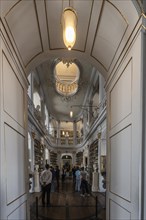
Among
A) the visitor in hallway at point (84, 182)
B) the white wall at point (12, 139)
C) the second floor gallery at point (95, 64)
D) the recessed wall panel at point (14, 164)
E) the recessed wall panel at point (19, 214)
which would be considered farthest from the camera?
the visitor in hallway at point (84, 182)

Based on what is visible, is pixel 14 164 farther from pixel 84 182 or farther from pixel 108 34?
pixel 84 182

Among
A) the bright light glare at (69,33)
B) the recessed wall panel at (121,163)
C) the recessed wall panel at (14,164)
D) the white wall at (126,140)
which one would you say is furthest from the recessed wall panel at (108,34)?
the recessed wall panel at (14,164)

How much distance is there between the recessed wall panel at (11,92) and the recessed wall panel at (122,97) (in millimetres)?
1862

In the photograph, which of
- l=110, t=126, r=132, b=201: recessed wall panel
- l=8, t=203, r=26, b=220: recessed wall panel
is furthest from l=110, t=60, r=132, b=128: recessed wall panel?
l=8, t=203, r=26, b=220: recessed wall panel

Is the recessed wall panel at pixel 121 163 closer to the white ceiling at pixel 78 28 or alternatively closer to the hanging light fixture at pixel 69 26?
the white ceiling at pixel 78 28

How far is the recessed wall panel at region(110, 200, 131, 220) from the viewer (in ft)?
12.8

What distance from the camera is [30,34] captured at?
471 centimetres

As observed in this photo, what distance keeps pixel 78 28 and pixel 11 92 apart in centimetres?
185

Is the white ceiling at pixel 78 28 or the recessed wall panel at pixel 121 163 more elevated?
the white ceiling at pixel 78 28

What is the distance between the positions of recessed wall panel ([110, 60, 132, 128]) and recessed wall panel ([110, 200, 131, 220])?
4.97ft

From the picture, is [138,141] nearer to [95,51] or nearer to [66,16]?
[66,16]

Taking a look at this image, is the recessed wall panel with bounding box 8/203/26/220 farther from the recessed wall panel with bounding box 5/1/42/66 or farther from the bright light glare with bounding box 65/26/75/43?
the recessed wall panel with bounding box 5/1/42/66

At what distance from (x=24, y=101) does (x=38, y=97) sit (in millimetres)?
14515

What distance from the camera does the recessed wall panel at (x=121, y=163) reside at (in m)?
3.86
